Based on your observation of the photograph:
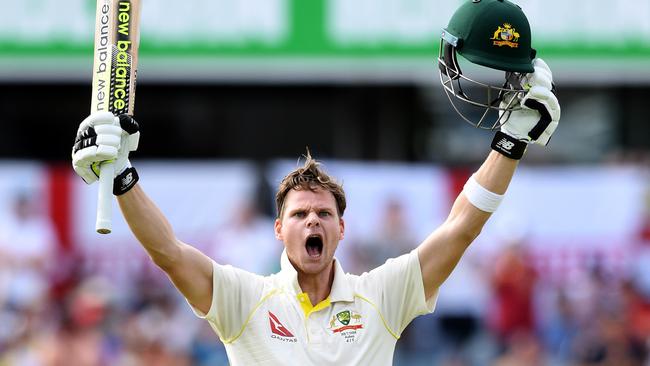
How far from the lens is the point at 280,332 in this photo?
5.73 metres

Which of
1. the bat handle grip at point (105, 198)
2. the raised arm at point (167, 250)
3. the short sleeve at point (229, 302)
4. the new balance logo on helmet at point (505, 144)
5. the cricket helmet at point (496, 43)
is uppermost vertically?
the cricket helmet at point (496, 43)

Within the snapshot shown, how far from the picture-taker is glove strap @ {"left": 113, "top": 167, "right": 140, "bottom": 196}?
5.46m

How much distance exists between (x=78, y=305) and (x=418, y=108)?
593 cm

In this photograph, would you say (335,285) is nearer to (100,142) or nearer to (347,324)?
(347,324)

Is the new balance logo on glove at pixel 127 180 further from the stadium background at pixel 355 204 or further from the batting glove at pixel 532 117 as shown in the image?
the stadium background at pixel 355 204

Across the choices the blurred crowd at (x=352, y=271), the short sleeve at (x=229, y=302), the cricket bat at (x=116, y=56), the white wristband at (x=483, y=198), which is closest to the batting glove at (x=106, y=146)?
the cricket bat at (x=116, y=56)

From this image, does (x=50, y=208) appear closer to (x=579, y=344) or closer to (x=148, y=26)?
(x=148, y=26)

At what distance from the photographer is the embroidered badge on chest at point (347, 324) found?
5.74 meters

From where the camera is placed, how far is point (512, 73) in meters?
5.80

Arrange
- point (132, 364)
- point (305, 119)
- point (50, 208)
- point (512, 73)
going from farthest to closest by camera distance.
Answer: point (305, 119)
point (50, 208)
point (132, 364)
point (512, 73)

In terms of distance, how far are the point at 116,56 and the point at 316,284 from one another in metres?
1.33

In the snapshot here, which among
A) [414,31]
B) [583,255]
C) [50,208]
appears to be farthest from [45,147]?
[583,255]

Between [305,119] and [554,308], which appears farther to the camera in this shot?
[305,119]

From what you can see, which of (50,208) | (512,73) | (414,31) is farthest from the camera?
(414,31)
